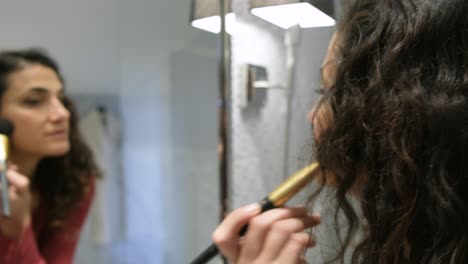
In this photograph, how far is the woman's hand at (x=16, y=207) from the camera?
1.58 feet

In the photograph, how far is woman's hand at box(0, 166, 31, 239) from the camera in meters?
0.48

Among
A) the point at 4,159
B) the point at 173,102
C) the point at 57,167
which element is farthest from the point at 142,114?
the point at 4,159

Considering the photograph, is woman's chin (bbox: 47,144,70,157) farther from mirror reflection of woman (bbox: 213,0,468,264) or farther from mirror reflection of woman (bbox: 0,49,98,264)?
mirror reflection of woman (bbox: 213,0,468,264)

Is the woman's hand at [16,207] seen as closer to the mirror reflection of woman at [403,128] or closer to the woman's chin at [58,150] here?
the woman's chin at [58,150]

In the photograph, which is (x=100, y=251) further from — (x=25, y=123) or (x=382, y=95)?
(x=382, y=95)

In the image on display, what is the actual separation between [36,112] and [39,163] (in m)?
0.08

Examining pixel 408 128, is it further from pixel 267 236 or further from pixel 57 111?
pixel 57 111

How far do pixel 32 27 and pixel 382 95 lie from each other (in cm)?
54


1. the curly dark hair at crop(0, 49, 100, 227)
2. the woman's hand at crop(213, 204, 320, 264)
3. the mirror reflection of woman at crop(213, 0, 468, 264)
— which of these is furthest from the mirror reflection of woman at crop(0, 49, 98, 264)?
the mirror reflection of woman at crop(213, 0, 468, 264)

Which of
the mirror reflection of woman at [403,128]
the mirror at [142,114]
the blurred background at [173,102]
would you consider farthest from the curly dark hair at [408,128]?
the mirror at [142,114]

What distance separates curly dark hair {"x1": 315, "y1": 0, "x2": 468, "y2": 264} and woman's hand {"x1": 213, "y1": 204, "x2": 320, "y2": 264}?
83 mm

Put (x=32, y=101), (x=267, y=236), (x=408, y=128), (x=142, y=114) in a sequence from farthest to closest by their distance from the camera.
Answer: (x=142, y=114), (x=32, y=101), (x=267, y=236), (x=408, y=128)

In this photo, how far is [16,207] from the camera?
1.61 feet

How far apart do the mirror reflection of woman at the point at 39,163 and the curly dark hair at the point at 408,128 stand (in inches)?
16.2
